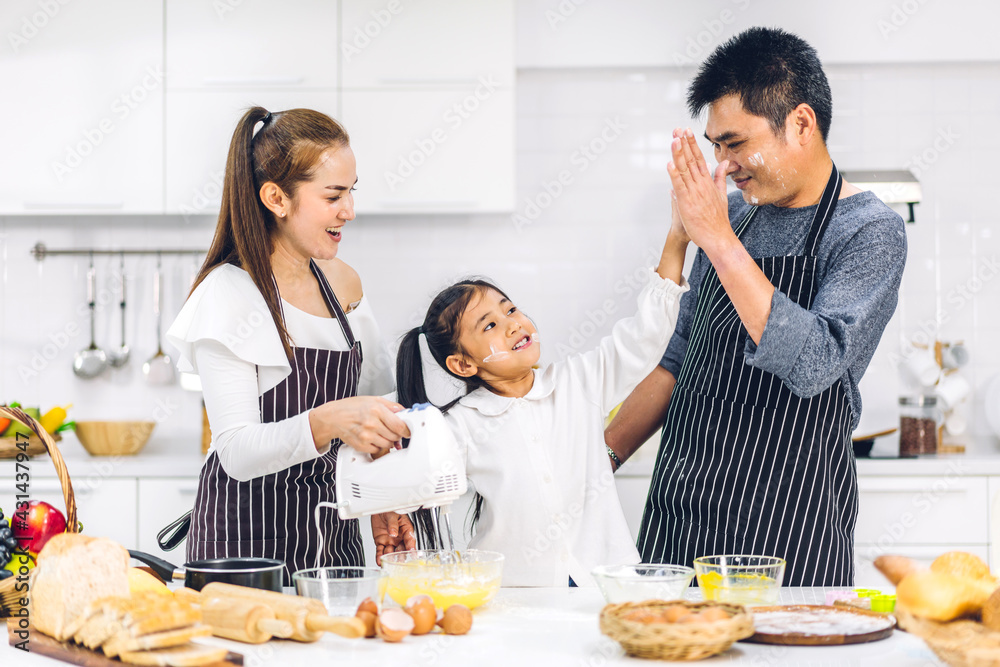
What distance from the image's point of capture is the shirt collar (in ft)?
5.36

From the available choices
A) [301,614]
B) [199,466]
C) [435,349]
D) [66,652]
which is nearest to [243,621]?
[301,614]

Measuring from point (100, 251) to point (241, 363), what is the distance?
6.82ft

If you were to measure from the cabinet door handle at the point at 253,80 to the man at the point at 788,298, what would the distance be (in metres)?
1.70

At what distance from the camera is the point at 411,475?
118 cm

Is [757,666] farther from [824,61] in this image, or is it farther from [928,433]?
[824,61]

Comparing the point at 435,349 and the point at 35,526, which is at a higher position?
the point at 435,349

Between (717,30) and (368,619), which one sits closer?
(368,619)

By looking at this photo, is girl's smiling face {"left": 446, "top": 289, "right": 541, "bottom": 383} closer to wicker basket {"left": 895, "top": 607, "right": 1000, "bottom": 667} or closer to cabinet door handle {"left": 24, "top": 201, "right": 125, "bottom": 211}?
wicker basket {"left": 895, "top": 607, "right": 1000, "bottom": 667}

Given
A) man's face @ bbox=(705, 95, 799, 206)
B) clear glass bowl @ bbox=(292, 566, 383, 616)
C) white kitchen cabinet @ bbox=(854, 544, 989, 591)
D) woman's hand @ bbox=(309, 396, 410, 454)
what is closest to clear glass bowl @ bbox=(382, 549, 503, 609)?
clear glass bowl @ bbox=(292, 566, 383, 616)

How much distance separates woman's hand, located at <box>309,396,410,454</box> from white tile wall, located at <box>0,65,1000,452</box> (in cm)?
196

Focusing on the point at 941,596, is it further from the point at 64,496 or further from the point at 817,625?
the point at 64,496

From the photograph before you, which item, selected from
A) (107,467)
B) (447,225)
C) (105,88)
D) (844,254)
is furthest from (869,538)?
(105,88)

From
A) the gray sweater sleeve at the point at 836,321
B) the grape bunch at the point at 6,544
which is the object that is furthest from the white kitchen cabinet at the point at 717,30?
the grape bunch at the point at 6,544

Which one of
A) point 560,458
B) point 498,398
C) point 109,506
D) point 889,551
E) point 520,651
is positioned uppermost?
point 498,398
